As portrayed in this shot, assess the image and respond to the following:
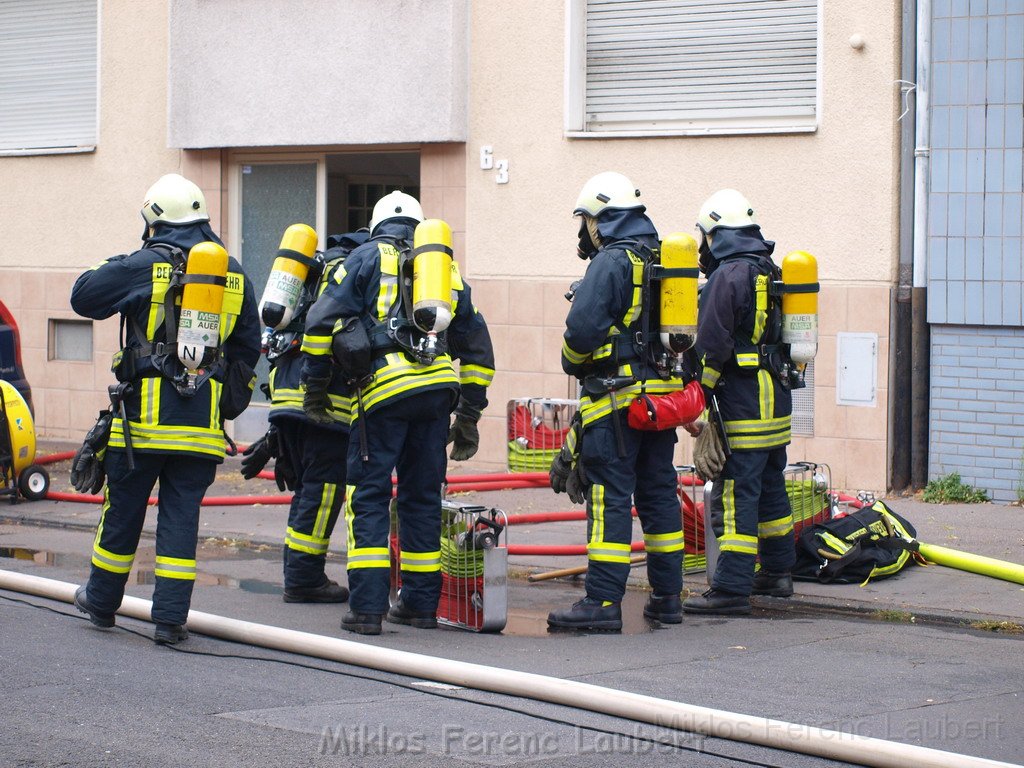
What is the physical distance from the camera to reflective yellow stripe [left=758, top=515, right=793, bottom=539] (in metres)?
7.81

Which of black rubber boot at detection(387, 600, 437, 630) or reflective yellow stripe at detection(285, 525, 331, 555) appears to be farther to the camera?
reflective yellow stripe at detection(285, 525, 331, 555)

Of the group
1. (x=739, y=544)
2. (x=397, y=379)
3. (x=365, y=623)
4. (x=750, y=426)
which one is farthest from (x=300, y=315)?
(x=739, y=544)

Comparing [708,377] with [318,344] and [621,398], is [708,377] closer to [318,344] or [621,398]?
[621,398]

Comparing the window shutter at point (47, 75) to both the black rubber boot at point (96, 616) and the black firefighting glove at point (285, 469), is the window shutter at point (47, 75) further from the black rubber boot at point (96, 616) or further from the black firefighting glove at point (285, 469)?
the black rubber boot at point (96, 616)

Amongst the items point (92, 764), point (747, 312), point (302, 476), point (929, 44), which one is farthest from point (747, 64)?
point (92, 764)

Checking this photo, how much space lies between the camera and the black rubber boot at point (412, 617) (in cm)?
705

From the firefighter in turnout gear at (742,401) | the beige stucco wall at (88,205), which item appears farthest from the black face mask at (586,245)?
the beige stucco wall at (88,205)

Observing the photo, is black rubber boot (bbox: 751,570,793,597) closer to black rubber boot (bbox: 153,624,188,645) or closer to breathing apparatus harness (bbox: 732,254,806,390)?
breathing apparatus harness (bbox: 732,254,806,390)

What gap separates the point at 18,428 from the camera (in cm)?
1070

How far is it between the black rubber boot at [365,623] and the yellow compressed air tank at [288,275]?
5.38 ft

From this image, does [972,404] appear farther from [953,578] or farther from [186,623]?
[186,623]

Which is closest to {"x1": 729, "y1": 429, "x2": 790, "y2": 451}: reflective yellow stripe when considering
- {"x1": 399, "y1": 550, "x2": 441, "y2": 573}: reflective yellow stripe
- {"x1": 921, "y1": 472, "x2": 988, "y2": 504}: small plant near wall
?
{"x1": 399, "y1": 550, "x2": 441, "y2": 573}: reflective yellow stripe

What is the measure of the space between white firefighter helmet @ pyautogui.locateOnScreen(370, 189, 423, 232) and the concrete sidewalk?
2.41 metres

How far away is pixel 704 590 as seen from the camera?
26.5ft
